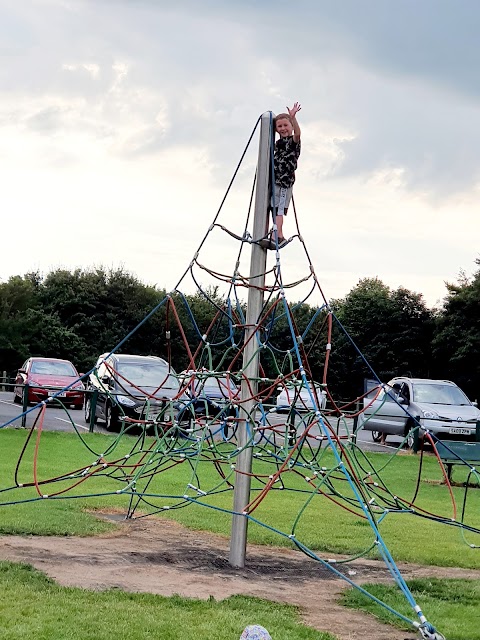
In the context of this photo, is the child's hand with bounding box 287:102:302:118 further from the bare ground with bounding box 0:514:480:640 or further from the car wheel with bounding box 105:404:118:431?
the car wheel with bounding box 105:404:118:431

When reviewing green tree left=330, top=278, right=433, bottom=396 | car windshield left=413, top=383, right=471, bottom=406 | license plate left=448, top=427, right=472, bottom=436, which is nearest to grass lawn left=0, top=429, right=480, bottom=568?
license plate left=448, top=427, right=472, bottom=436

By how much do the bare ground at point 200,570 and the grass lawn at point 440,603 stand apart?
149 mm

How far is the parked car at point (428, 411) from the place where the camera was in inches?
674

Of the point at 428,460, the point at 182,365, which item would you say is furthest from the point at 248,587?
the point at 182,365

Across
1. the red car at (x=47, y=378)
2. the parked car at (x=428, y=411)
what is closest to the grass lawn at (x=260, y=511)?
the parked car at (x=428, y=411)

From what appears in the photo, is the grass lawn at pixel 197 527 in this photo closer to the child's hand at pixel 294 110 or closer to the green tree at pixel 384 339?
the child's hand at pixel 294 110

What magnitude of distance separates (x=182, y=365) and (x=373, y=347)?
26.5 ft

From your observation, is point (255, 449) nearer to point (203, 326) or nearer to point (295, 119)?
point (295, 119)

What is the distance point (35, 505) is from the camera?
912 cm

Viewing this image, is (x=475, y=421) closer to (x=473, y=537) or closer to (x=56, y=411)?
(x=473, y=537)

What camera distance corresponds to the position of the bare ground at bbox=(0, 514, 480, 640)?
5.82m

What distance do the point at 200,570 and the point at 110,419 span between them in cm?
1047

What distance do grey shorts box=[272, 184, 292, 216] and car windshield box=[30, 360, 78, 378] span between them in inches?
571

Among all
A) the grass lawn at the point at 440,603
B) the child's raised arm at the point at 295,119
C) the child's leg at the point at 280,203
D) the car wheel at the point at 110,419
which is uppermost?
the child's raised arm at the point at 295,119
